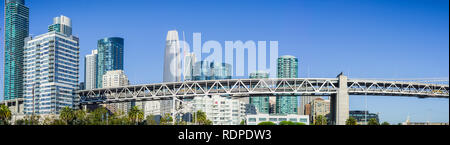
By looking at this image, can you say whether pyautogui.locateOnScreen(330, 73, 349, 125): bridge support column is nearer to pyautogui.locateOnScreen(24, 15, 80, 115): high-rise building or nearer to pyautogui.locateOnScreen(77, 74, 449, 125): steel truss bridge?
pyautogui.locateOnScreen(77, 74, 449, 125): steel truss bridge

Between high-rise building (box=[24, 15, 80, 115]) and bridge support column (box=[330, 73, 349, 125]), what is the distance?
99.7 metres

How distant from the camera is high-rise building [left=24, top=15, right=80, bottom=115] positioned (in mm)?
183500

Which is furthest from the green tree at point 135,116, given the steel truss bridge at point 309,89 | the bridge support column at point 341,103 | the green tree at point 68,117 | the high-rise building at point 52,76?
the high-rise building at point 52,76

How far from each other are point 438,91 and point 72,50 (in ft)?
454

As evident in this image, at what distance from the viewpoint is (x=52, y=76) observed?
188 m

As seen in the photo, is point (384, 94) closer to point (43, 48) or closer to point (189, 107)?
point (189, 107)

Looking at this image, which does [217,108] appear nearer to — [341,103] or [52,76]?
[341,103]

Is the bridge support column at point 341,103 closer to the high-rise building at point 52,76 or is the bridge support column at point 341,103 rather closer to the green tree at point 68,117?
the green tree at point 68,117

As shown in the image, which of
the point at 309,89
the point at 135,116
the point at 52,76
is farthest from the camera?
the point at 52,76

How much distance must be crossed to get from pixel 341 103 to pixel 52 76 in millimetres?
108209

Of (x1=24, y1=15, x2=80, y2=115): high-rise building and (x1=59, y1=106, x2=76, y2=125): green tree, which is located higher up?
(x1=24, y1=15, x2=80, y2=115): high-rise building

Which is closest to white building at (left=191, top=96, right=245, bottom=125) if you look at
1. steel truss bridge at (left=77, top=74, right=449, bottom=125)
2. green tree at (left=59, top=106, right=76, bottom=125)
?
steel truss bridge at (left=77, top=74, right=449, bottom=125)

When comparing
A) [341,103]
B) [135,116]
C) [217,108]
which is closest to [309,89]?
[341,103]
